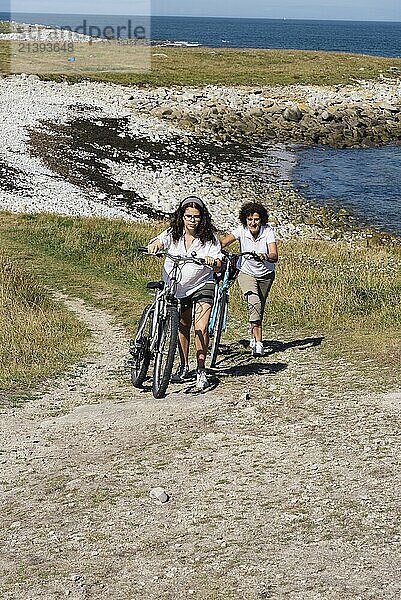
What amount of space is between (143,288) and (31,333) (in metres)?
5.23

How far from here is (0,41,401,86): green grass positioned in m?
69.8

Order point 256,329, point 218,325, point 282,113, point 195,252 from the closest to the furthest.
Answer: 1. point 195,252
2. point 218,325
3. point 256,329
4. point 282,113

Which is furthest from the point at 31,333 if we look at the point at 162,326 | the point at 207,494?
the point at 207,494

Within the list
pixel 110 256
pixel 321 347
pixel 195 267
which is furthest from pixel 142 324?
pixel 110 256

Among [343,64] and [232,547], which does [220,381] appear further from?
[343,64]

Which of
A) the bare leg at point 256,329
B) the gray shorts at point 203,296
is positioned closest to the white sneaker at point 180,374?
the gray shorts at point 203,296

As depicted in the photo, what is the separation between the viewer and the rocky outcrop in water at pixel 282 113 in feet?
178

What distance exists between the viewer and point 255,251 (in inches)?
466

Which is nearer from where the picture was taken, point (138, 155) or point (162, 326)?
point (162, 326)

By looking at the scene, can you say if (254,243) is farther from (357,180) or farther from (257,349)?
(357,180)

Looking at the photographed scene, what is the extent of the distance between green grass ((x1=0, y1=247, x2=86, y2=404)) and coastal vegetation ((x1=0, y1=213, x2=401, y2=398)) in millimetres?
23

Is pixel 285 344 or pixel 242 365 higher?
pixel 242 365

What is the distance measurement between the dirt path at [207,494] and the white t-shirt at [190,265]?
1.39m

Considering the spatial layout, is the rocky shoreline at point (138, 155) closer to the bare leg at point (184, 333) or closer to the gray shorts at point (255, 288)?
the gray shorts at point (255, 288)
